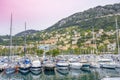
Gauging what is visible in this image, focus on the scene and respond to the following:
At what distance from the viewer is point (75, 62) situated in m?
64.5

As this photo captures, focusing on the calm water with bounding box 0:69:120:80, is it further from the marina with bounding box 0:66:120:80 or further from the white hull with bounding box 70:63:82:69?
the white hull with bounding box 70:63:82:69

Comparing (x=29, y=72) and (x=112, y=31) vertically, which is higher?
(x=112, y=31)

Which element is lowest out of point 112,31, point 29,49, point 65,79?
point 65,79

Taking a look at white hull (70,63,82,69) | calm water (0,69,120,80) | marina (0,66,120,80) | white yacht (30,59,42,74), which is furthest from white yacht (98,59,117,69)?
white yacht (30,59,42,74)

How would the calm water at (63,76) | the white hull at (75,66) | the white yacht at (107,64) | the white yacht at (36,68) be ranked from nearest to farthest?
the calm water at (63,76) → the white yacht at (36,68) → the white yacht at (107,64) → the white hull at (75,66)

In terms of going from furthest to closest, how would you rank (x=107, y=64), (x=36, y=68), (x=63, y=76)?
(x=107, y=64) < (x=36, y=68) < (x=63, y=76)

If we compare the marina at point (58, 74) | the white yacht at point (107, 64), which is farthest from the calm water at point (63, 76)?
the white yacht at point (107, 64)

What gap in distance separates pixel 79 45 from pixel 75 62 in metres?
87.3

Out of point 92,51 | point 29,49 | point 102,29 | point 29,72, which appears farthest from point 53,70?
point 102,29

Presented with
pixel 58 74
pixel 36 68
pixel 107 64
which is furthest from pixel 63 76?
pixel 107 64

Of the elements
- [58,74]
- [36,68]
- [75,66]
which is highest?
[75,66]

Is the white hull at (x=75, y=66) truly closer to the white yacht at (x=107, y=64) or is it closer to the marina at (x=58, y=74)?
the marina at (x=58, y=74)

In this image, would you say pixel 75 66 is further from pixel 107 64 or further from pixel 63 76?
pixel 63 76

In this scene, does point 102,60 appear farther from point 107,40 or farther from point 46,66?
point 107,40
